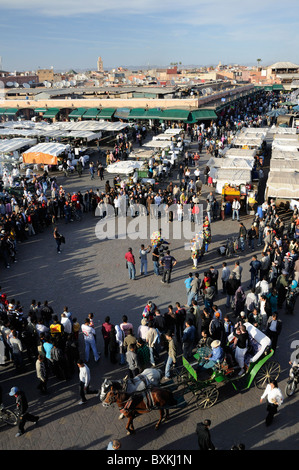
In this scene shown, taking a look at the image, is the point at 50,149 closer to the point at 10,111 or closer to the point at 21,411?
the point at 21,411

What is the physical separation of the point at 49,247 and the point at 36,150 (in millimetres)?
10193

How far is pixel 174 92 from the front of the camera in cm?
3553

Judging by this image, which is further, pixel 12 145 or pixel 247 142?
pixel 12 145

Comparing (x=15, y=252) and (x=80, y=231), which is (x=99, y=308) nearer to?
(x=15, y=252)

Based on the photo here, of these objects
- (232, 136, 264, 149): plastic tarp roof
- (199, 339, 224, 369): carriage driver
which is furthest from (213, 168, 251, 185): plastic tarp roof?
(199, 339, 224, 369): carriage driver

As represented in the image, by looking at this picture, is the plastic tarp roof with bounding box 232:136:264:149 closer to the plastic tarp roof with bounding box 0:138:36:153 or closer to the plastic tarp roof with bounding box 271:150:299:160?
the plastic tarp roof with bounding box 271:150:299:160

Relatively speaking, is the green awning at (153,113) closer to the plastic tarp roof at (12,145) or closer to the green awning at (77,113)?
the green awning at (77,113)

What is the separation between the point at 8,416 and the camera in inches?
233

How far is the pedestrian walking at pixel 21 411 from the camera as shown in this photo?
222 inches

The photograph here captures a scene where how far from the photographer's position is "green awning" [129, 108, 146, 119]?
105 feet

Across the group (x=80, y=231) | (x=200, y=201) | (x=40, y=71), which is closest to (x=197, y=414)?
(x=80, y=231)

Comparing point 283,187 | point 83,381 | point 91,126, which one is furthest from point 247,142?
point 83,381

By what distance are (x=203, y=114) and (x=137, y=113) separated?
613 cm

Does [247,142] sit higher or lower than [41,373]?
higher
